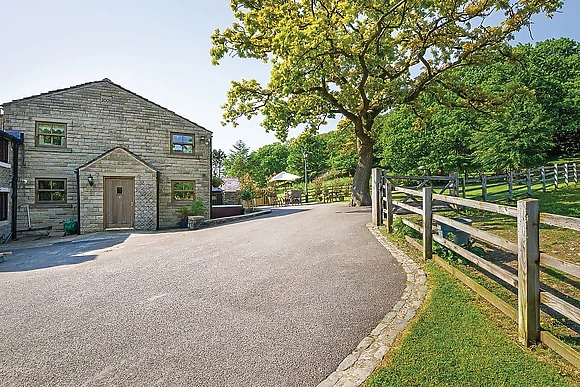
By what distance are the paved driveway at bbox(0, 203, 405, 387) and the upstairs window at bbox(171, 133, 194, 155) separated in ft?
34.0

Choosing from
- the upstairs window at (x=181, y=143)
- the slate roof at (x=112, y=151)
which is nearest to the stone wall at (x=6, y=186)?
the slate roof at (x=112, y=151)

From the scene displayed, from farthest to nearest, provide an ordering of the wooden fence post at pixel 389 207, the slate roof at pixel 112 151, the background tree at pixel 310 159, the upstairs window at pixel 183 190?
the background tree at pixel 310 159 → the upstairs window at pixel 183 190 → the slate roof at pixel 112 151 → the wooden fence post at pixel 389 207

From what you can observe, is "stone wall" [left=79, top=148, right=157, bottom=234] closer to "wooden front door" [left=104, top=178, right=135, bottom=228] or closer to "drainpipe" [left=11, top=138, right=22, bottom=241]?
"wooden front door" [left=104, top=178, right=135, bottom=228]

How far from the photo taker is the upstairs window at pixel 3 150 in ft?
44.0

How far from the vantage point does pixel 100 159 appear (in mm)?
15398

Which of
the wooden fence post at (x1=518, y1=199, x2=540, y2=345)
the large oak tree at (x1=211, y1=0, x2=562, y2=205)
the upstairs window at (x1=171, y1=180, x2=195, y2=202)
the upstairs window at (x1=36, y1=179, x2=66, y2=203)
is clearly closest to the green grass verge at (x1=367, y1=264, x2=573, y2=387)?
the wooden fence post at (x1=518, y1=199, x2=540, y2=345)

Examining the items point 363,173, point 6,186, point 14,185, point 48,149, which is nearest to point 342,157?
point 363,173

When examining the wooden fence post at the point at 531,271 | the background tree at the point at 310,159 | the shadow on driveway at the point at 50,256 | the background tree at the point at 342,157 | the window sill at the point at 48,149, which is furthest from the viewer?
the background tree at the point at 310,159

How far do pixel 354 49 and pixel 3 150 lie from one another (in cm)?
1464

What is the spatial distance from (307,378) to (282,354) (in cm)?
45

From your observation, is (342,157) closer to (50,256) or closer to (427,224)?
(50,256)

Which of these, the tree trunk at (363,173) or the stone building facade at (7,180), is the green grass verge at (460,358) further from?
the stone building facade at (7,180)

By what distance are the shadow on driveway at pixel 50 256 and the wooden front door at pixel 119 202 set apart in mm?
3752

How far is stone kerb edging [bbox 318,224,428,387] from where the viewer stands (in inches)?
111
